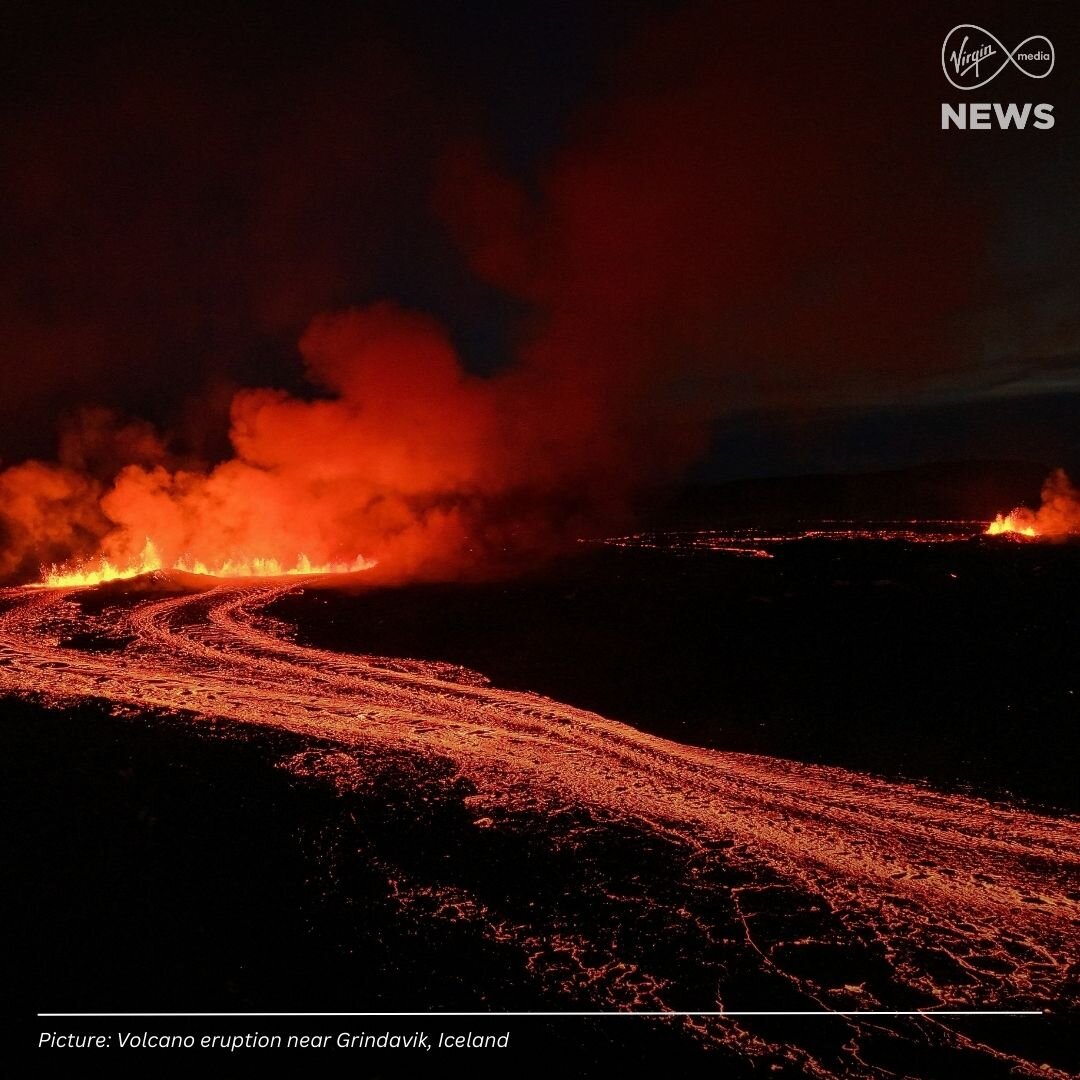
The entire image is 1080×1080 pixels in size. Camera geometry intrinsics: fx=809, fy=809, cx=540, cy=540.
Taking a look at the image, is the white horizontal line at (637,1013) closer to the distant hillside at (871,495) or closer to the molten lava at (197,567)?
the molten lava at (197,567)

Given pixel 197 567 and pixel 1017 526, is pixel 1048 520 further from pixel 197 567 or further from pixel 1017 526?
pixel 197 567

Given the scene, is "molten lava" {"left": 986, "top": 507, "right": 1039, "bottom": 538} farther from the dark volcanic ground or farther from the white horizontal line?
the white horizontal line

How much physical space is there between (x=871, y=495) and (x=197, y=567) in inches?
3644

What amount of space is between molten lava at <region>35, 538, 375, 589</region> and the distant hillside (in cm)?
4985

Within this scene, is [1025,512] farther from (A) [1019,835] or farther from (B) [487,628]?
(A) [1019,835]

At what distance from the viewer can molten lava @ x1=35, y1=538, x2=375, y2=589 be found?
31.0 metres

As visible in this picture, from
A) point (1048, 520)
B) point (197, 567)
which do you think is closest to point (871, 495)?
point (1048, 520)

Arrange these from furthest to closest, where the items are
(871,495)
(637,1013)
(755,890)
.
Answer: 1. (871,495)
2. (755,890)
3. (637,1013)

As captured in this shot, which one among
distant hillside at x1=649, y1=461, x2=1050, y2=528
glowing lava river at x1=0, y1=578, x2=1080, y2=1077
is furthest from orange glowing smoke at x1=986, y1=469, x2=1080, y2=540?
glowing lava river at x1=0, y1=578, x2=1080, y2=1077

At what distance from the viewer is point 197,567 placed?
104ft

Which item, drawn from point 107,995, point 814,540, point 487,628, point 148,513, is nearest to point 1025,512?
point 814,540

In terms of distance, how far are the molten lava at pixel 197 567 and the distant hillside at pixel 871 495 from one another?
164 ft

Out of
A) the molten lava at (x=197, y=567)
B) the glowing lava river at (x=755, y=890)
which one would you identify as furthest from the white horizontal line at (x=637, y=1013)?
the molten lava at (x=197, y=567)

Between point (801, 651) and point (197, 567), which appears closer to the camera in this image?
point (801, 651)
